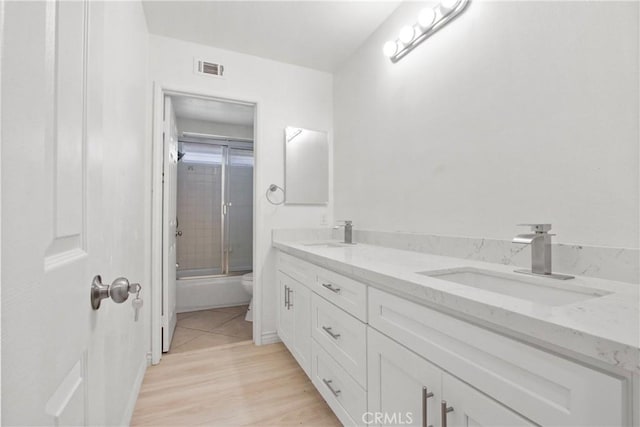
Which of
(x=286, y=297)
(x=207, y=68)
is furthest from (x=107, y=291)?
(x=207, y=68)

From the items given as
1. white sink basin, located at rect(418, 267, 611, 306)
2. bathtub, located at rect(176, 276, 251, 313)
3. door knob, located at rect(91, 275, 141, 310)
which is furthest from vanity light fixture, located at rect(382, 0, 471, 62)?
bathtub, located at rect(176, 276, 251, 313)

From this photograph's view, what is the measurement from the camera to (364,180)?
2.16 metres

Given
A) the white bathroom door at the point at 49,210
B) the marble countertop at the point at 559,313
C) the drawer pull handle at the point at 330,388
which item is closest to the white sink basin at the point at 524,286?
the marble countertop at the point at 559,313

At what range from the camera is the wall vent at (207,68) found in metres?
2.17

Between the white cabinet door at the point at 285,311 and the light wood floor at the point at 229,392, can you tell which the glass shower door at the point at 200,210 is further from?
the white cabinet door at the point at 285,311

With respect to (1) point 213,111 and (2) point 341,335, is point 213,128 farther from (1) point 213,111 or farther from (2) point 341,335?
(2) point 341,335

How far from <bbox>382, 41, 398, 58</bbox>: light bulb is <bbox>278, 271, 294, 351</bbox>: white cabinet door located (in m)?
1.61

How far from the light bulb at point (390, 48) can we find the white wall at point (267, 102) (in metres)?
0.84

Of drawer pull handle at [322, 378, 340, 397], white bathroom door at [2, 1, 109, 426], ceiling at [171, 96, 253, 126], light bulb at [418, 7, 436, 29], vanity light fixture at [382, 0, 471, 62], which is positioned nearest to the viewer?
white bathroom door at [2, 1, 109, 426]

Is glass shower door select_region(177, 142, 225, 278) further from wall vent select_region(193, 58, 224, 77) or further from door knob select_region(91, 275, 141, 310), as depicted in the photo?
door knob select_region(91, 275, 141, 310)

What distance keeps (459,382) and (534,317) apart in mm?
276

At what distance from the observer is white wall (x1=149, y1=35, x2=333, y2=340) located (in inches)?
84.6

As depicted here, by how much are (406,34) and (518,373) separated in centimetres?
177

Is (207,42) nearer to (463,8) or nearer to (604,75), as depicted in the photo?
(463,8)
